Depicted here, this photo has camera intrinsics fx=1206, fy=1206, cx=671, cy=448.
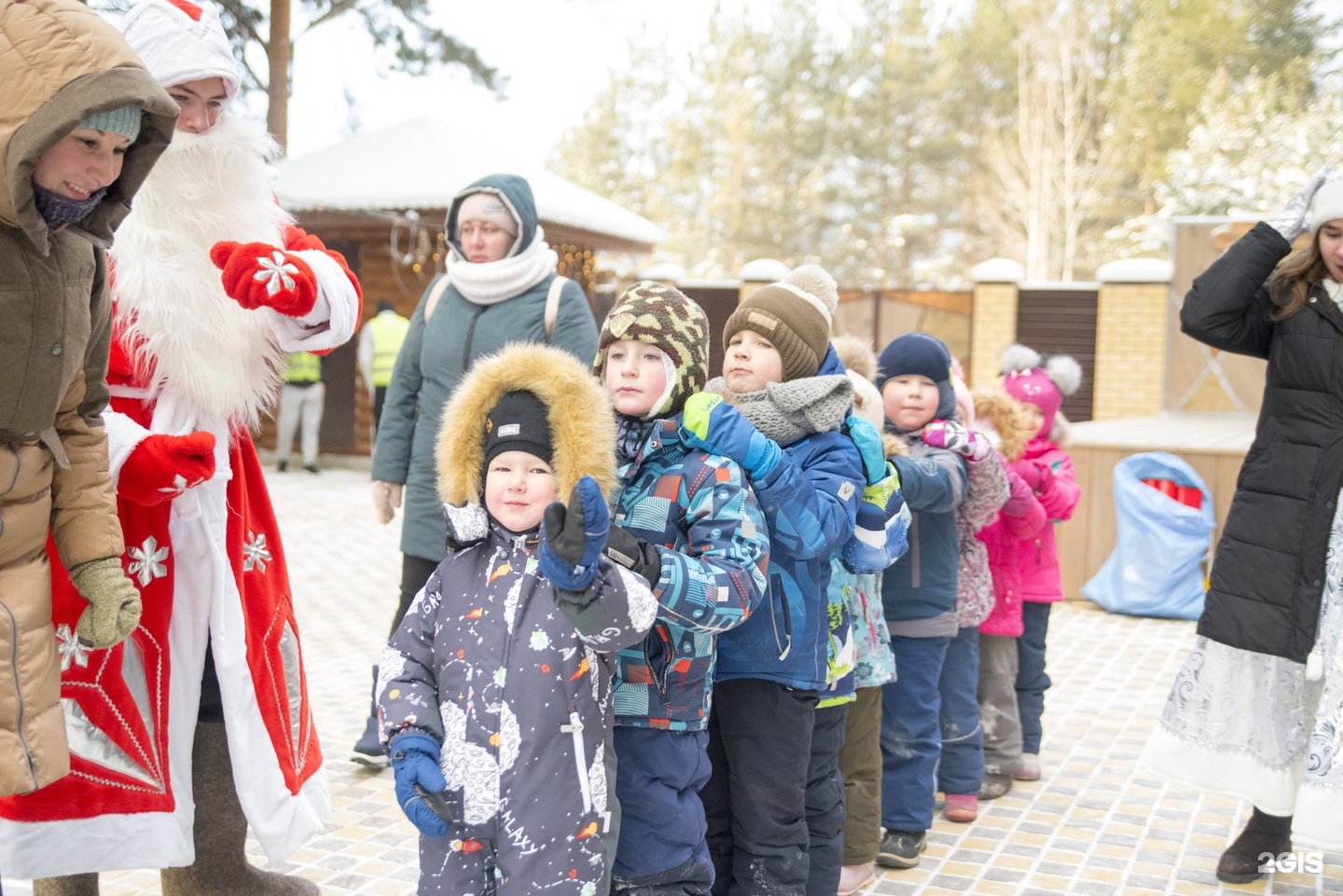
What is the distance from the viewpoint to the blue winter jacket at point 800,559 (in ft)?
8.63

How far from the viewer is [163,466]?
2418 millimetres

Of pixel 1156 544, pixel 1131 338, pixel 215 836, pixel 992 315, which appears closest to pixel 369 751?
pixel 215 836

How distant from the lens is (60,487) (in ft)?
7.43

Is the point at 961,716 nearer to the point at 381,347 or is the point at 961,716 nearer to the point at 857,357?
the point at 857,357

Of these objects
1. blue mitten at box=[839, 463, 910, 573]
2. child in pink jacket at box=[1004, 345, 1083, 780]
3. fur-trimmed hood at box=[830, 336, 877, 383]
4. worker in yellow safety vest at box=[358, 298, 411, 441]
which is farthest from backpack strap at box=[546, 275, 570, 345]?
worker in yellow safety vest at box=[358, 298, 411, 441]

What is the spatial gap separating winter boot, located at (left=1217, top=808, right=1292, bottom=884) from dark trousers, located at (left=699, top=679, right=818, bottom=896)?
1586 millimetres

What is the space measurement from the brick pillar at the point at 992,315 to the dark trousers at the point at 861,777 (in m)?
12.4

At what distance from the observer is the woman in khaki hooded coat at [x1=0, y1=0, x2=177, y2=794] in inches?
75.7

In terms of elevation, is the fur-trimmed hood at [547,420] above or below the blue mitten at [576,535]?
above

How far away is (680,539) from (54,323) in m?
1.25

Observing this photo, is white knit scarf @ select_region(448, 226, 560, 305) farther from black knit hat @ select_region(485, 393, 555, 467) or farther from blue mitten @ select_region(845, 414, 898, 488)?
black knit hat @ select_region(485, 393, 555, 467)

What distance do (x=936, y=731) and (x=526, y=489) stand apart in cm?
199

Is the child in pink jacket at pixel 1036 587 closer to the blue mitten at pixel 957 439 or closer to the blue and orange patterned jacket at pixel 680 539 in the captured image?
the blue mitten at pixel 957 439

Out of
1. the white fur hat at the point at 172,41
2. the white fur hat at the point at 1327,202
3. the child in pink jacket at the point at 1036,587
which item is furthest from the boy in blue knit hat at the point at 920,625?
the white fur hat at the point at 172,41
